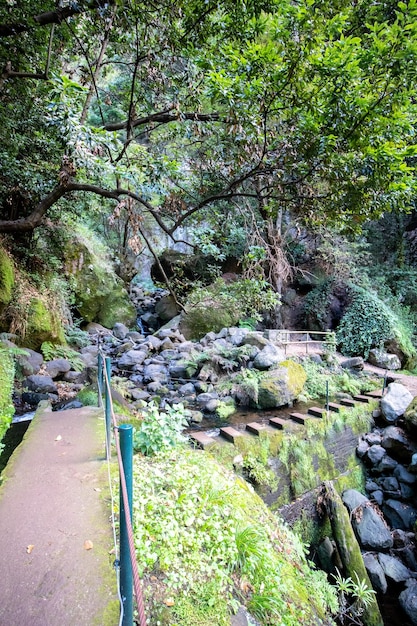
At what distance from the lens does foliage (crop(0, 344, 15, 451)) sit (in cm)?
388

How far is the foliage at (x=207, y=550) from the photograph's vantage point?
183cm

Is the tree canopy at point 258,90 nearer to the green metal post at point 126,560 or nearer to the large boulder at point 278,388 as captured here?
the green metal post at point 126,560

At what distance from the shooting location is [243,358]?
303 inches

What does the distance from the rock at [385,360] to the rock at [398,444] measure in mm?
4564

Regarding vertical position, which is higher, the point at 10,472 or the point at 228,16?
the point at 228,16

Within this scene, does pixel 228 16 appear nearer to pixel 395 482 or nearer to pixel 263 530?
pixel 263 530

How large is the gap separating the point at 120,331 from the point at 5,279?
16.3 feet

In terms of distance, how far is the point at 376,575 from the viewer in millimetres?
4148

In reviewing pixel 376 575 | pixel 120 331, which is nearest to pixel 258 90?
pixel 376 575

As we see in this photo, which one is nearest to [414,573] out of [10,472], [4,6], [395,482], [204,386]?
[395,482]

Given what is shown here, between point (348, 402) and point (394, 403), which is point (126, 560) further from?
point (394, 403)

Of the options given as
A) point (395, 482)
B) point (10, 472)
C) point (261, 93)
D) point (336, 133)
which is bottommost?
point (395, 482)

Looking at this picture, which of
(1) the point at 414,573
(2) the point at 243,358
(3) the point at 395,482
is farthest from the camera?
(2) the point at 243,358

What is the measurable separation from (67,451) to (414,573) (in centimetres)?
476
